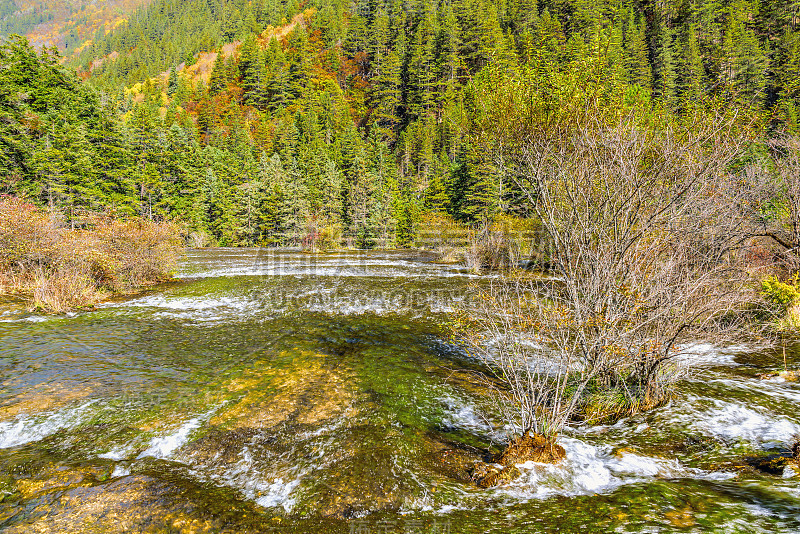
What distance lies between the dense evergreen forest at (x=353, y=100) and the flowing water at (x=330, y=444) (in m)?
7.24

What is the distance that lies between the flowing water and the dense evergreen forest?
7.24 m

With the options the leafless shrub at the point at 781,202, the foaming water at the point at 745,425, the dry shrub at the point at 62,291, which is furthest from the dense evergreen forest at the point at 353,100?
the dry shrub at the point at 62,291

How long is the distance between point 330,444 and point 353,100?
11082cm

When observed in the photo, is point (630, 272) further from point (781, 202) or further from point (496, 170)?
point (496, 170)

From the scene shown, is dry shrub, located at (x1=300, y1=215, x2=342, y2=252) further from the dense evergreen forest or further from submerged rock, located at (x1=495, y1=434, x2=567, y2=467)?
submerged rock, located at (x1=495, y1=434, x2=567, y2=467)

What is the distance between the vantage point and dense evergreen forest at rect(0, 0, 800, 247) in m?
16.1

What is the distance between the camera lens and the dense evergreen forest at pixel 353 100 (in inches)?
634

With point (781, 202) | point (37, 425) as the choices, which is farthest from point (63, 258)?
point (781, 202)

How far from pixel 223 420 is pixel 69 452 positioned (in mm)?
2299

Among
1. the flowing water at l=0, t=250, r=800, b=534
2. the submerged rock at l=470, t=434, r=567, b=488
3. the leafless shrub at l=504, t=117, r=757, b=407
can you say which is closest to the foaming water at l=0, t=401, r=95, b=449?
the flowing water at l=0, t=250, r=800, b=534

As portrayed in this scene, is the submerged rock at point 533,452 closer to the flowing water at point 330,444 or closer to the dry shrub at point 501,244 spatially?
the flowing water at point 330,444

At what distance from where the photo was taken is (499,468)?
5.45 metres

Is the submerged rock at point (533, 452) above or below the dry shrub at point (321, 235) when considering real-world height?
below

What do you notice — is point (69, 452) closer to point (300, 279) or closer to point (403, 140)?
point (300, 279)
